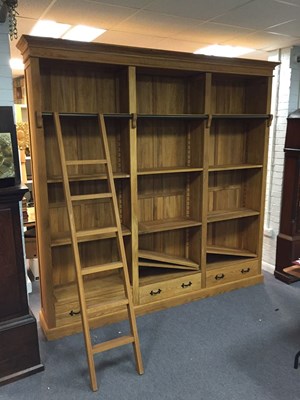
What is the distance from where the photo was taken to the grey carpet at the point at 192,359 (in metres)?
2.24

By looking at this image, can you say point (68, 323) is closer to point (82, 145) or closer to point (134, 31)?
point (82, 145)

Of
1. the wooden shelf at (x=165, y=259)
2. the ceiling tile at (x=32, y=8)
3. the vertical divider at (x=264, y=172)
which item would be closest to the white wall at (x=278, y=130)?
the vertical divider at (x=264, y=172)

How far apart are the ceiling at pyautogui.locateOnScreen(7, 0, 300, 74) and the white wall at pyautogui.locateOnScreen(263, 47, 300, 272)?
22cm

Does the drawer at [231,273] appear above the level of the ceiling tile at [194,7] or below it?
below

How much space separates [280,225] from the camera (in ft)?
13.0

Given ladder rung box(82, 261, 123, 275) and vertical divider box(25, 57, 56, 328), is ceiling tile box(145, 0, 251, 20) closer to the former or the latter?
vertical divider box(25, 57, 56, 328)

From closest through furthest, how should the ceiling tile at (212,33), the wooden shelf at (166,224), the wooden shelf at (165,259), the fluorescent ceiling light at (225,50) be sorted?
the ceiling tile at (212,33), the wooden shelf at (166,224), the wooden shelf at (165,259), the fluorescent ceiling light at (225,50)

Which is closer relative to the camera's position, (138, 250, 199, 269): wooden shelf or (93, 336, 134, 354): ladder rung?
(93, 336, 134, 354): ladder rung

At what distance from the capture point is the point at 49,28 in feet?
10.00

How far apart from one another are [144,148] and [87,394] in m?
2.10

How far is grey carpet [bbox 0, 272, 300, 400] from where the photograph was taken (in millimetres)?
2242

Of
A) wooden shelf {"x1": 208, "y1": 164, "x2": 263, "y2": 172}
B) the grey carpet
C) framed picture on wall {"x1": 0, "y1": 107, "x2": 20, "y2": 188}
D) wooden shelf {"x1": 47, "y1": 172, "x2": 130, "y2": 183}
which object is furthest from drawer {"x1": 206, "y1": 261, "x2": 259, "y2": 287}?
framed picture on wall {"x1": 0, "y1": 107, "x2": 20, "y2": 188}

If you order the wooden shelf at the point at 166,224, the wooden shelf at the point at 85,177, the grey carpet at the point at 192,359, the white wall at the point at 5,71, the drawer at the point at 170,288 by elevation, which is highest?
the white wall at the point at 5,71

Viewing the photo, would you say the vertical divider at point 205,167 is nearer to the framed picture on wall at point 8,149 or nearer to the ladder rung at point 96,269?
the ladder rung at point 96,269
